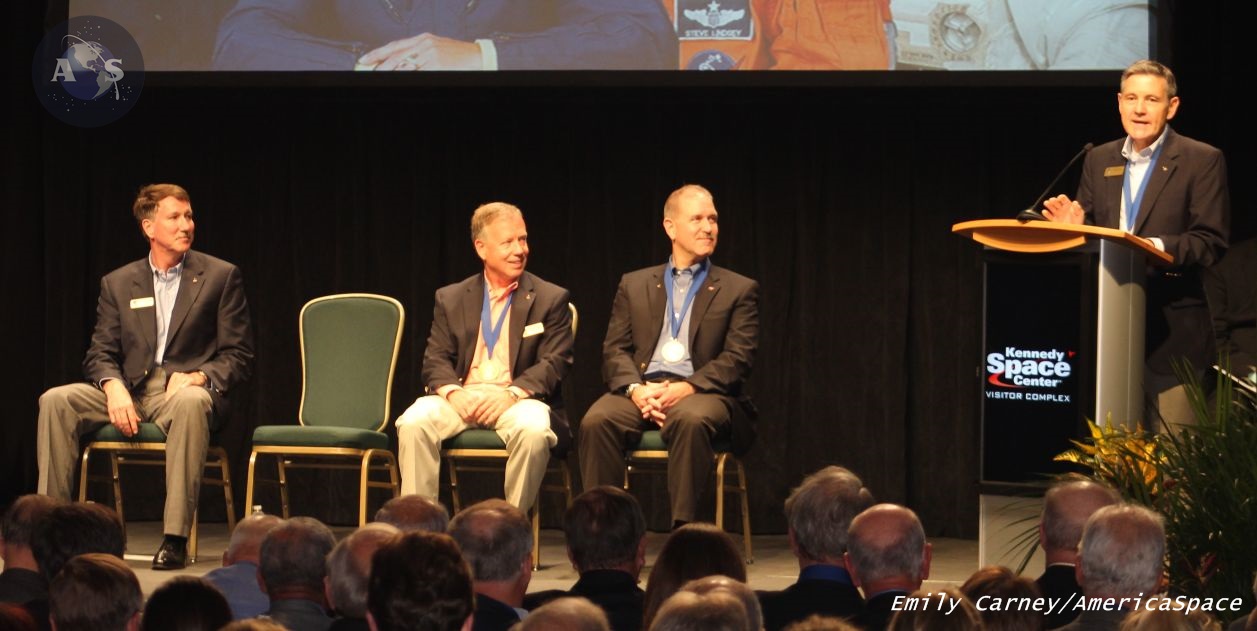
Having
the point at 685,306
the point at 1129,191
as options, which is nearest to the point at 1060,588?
the point at 1129,191

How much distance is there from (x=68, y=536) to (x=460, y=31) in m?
3.70

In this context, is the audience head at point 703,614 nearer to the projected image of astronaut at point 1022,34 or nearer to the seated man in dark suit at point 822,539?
the seated man in dark suit at point 822,539

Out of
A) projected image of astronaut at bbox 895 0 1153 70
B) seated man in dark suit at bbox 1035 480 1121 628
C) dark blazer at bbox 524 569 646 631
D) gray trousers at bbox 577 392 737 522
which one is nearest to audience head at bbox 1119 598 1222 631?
seated man in dark suit at bbox 1035 480 1121 628

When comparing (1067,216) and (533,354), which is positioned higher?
(1067,216)

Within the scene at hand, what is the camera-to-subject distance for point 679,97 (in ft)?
23.0

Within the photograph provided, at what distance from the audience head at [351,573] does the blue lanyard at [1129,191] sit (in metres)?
2.90

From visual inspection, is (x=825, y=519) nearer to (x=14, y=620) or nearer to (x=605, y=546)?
(x=605, y=546)

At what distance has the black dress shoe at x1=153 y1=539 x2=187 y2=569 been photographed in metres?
5.55

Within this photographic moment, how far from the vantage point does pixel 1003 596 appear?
2740 mm

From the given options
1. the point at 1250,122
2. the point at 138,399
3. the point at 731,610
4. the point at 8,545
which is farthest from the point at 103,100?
the point at 731,610

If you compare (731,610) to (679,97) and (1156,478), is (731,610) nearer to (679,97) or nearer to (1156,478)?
(1156,478)

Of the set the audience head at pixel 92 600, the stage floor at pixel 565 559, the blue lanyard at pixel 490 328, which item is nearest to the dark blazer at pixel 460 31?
the blue lanyard at pixel 490 328

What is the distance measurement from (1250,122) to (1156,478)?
3054 millimetres

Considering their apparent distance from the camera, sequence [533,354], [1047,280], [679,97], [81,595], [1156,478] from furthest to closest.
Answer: [679,97], [533,354], [1047,280], [1156,478], [81,595]
